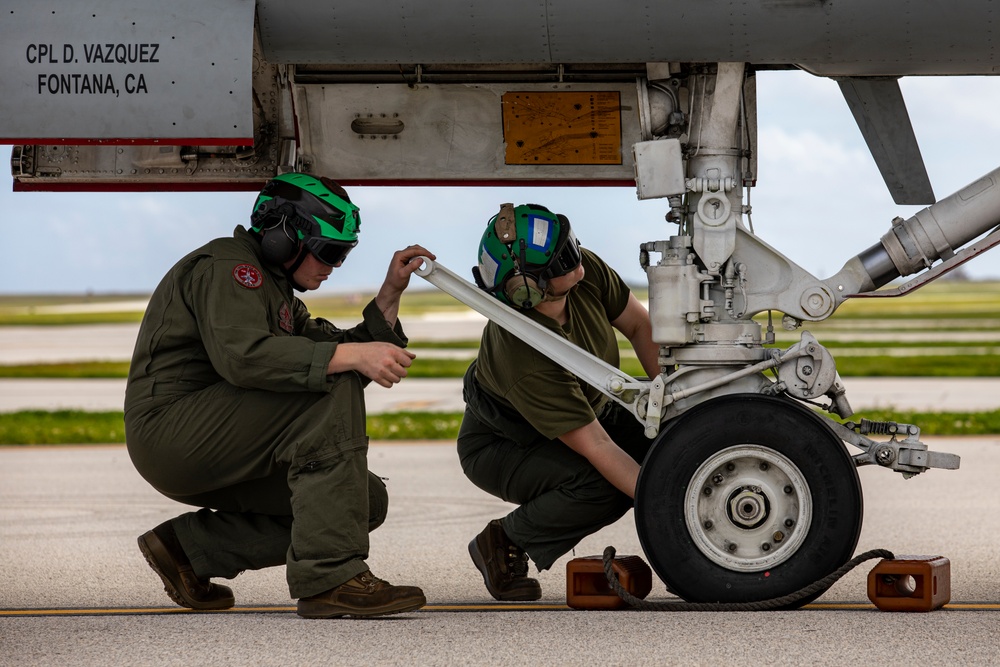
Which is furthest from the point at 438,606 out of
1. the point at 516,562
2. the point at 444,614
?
the point at 516,562

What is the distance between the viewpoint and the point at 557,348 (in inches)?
188

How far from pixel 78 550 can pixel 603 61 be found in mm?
4195

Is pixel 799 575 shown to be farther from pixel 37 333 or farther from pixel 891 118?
pixel 37 333

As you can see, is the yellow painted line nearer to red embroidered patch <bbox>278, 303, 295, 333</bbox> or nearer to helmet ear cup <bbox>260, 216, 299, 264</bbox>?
red embroidered patch <bbox>278, 303, 295, 333</bbox>

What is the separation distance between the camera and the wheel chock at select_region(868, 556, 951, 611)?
4.49 meters

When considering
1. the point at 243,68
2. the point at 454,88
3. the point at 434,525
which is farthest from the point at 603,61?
the point at 434,525

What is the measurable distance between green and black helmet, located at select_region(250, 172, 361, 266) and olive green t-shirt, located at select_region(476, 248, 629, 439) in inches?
29.1

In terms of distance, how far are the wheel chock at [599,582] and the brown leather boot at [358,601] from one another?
73cm

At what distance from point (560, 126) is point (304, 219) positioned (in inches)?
47.8

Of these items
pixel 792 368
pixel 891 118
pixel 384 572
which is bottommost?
pixel 384 572

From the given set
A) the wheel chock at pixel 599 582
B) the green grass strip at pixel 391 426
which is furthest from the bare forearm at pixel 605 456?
the green grass strip at pixel 391 426

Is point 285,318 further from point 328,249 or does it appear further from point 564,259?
point 564,259

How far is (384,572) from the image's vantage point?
20.0 ft

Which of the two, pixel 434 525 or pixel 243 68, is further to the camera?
pixel 434 525
